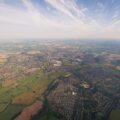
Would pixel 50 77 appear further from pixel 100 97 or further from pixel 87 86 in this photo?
pixel 100 97

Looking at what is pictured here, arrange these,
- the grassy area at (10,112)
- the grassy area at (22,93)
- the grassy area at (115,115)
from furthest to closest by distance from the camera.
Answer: the grassy area at (22,93) → the grassy area at (10,112) → the grassy area at (115,115)

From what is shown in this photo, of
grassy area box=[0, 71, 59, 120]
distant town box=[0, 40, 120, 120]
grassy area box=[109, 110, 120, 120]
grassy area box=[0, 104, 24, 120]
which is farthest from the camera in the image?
grassy area box=[0, 71, 59, 120]

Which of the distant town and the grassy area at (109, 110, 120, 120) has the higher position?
the grassy area at (109, 110, 120, 120)

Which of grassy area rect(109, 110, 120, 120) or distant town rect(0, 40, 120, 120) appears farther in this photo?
distant town rect(0, 40, 120, 120)

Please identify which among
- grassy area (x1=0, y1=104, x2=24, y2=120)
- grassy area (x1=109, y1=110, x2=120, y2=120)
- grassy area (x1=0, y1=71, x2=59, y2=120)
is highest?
grassy area (x1=109, y1=110, x2=120, y2=120)

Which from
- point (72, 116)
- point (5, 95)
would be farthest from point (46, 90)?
point (72, 116)

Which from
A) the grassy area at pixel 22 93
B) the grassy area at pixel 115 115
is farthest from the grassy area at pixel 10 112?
the grassy area at pixel 115 115

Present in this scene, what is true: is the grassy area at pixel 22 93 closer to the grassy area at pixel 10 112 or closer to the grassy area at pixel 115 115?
the grassy area at pixel 10 112

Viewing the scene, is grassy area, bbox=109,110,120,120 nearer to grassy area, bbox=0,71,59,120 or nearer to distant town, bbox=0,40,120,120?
distant town, bbox=0,40,120,120

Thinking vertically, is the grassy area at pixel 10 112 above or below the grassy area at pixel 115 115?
below

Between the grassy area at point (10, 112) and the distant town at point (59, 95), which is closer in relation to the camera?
the grassy area at point (10, 112)

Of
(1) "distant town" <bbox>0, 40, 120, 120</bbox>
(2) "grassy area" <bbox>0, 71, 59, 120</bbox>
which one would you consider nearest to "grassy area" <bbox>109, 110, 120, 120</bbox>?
(1) "distant town" <bbox>0, 40, 120, 120</bbox>
